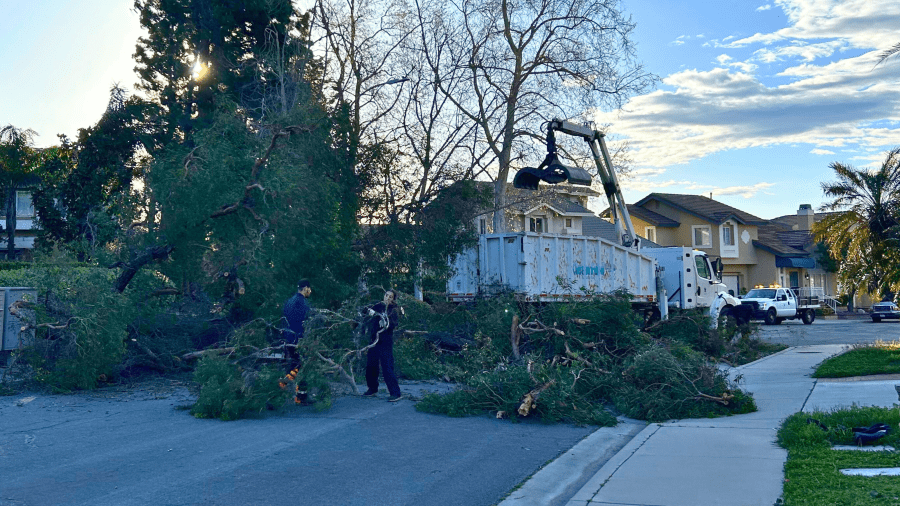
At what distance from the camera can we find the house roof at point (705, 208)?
5419 cm

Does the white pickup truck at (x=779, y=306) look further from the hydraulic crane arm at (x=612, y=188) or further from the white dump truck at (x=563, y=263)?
the hydraulic crane arm at (x=612, y=188)

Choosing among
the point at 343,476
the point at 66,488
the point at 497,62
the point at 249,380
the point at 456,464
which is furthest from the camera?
the point at 497,62

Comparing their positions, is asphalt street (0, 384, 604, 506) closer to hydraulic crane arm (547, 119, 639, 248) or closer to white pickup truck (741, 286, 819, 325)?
hydraulic crane arm (547, 119, 639, 248)

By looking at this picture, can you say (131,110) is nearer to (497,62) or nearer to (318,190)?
(318,190)

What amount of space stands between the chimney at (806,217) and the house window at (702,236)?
1425cm

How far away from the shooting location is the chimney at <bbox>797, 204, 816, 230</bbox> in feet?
214

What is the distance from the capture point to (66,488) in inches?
273

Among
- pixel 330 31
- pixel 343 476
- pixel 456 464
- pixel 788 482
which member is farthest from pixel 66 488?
pixel 330 31

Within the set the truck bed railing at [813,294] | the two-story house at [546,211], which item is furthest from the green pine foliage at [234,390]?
the truck bed railing at [813,294]

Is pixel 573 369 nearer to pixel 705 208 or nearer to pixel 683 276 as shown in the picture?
pixel 683 276

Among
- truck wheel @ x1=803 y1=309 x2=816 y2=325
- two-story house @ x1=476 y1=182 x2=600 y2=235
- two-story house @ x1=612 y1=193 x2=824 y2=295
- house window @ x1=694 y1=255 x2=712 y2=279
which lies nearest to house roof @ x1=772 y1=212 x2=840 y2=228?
two-story house @ x1=612 y1=193 x2=824 y2=295

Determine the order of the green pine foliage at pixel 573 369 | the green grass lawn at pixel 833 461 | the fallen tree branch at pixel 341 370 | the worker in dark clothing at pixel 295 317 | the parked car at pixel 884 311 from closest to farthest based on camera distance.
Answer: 1. the green grass lawn at pixel 833 461
2. the green pine foliage at pixel 573 369
3. the fallen tree branch at pixel 341 370
4. the worker in dark clothing at pixel 295 317
5. the parked car at pixel 884 311

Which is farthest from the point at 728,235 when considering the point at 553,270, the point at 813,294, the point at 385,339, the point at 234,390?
the point at 234,390

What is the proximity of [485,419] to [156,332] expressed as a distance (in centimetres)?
671
